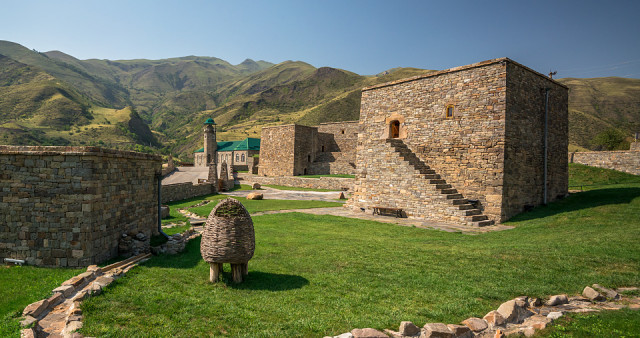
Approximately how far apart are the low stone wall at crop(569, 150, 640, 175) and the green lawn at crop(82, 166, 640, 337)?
1906cm

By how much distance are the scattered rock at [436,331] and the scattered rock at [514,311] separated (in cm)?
107

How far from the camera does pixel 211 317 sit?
4.58 m

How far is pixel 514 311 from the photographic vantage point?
4527 mm

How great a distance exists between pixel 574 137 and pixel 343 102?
61.7 metres

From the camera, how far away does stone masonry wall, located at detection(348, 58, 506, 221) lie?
12.7m

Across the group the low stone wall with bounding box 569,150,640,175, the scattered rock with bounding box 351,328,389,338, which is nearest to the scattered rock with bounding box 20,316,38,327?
the scattered rock with bounding box 351,328,389,338

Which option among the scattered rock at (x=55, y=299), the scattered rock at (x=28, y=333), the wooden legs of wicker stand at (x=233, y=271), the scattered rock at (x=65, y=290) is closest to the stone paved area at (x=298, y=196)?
the wooden legs of wicker stand at (x=233, y=271)


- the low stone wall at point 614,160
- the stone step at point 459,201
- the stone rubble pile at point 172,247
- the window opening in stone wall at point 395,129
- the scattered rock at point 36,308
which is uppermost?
the window opening in stone wall at point 395,129

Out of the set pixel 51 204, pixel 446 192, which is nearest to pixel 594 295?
pixel 446 192

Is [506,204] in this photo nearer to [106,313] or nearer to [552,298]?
[552,298]

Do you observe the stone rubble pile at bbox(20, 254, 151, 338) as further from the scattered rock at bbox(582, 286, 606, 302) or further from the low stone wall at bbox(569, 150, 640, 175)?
the low stone wall at bbox(569, 150, 640, 175)

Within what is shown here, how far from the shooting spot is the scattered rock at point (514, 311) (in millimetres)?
4469

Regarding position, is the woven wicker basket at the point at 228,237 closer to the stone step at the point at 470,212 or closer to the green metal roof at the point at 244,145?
the stone step at the point at 470,212

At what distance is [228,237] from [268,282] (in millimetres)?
1195
